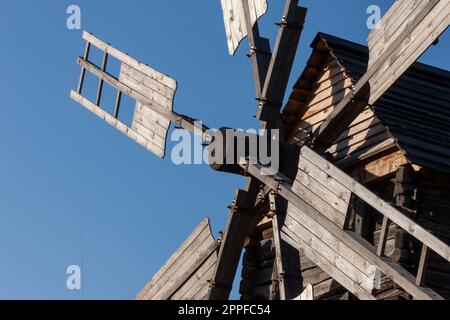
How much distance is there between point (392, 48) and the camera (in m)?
10.9

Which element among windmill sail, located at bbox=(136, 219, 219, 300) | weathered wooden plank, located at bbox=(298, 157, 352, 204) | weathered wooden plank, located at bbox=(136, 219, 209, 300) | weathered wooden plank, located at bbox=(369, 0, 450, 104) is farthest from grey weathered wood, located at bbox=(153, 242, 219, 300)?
weathered wooden plank, located at bbox=(369, 0, 450, 104)

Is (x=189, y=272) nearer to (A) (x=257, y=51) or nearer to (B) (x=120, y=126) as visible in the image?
(B) (x=120, y=126)

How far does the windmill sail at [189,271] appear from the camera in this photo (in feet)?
42.4

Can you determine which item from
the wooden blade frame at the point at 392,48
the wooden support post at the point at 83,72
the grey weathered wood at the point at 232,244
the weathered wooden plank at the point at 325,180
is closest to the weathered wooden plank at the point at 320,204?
the weathered wooden plank at the point at 325,180

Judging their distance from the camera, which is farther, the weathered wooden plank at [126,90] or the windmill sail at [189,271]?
the weathered wooden plank at [126,90]

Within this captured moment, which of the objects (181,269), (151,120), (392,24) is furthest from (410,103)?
(181,269)

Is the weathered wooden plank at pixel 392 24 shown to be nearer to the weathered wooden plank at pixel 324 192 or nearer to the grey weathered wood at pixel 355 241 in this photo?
the weathered wooden plank at pixel 324 192

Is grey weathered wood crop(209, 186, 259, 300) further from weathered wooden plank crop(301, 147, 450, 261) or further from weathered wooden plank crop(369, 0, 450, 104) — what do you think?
weathered wooden plank crop(369, 0, 450, 104)

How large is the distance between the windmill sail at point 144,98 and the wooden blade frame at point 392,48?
6.61 ft

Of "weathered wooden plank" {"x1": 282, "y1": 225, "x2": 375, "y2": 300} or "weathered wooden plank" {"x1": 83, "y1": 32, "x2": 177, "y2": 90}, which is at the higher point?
"weathered wooden plank" {"x1": 83, "y1": 32, "x2": 177, "y2": 90}

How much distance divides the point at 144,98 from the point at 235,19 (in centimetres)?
140

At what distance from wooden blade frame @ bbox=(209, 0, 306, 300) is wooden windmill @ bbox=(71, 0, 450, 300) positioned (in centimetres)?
1

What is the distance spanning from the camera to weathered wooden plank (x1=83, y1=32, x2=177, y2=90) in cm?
1331

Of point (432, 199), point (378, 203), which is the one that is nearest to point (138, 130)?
point (432, 199)
